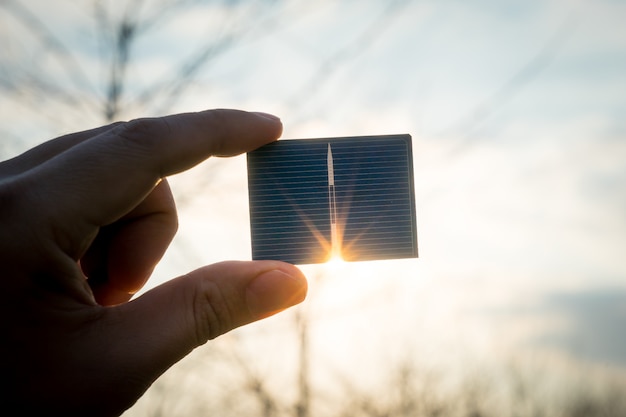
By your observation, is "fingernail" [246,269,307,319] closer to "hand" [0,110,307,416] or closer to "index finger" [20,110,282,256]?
"hand" [0,110,307,416]

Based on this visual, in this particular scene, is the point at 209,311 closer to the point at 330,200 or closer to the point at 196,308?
the point at 196,308

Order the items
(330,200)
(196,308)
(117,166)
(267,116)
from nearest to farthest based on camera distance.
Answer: (117,166)
(196,308)
(267,116)
(330,200)

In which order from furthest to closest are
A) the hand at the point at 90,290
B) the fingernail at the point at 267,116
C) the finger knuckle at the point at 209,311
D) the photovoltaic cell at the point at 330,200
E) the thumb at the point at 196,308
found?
the photovoltaic cell at the point at 330,200 < the fingernail at the point at 267,116 < the finger knuckle at the point at 209,311 < the thumb at the point at 196,308 < the hand at the point at 90,290

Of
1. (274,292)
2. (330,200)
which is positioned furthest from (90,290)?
(330,200)

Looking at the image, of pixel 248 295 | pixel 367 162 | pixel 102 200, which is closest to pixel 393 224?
pixel 367 162

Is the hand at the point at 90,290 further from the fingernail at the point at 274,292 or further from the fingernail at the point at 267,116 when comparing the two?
the fingernail at the point at 267,116

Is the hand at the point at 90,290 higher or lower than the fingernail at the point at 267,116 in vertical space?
lower

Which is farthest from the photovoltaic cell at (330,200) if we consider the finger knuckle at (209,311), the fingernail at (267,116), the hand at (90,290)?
the finger knuckle at (209,311)

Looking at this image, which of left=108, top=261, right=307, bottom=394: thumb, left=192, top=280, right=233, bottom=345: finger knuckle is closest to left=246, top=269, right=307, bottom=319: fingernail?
left=108, top=261, right=307, bottom=394: thumb
